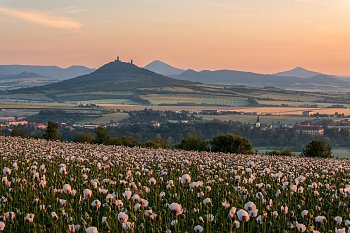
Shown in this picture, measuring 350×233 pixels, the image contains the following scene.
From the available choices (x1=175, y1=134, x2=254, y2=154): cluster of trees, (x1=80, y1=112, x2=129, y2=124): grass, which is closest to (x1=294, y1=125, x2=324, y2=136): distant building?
(x1=80, y1=112, x2=129, y2=124): grass

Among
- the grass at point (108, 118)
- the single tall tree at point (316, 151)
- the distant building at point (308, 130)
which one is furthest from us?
the grass at point (108, 118)

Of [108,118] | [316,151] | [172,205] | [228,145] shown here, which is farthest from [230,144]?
[108,118]

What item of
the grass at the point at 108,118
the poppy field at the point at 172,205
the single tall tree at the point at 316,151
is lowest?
the grass at the point at 108,118

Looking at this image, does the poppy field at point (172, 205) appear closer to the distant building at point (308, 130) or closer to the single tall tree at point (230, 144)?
the single tall tree at point (230, 144)

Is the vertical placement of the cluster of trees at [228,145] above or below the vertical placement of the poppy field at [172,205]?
below

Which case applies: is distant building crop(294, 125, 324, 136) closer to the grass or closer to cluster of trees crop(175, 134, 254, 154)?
the grass

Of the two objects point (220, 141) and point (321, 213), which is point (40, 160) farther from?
point (220, 141)

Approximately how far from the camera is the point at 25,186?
456 inches

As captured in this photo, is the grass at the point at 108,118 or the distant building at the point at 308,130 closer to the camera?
the distant building at the point at 308,130

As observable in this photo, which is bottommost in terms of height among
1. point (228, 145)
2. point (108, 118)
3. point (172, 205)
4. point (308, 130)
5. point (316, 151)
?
point (108, 118)

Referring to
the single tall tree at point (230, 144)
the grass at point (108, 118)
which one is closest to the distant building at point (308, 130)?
the grass at point (108, 118)

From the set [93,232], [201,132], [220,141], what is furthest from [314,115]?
[93,232]

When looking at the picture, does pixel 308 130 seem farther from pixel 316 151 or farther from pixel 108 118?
pixel 316 151

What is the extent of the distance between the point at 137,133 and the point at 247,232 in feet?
304
